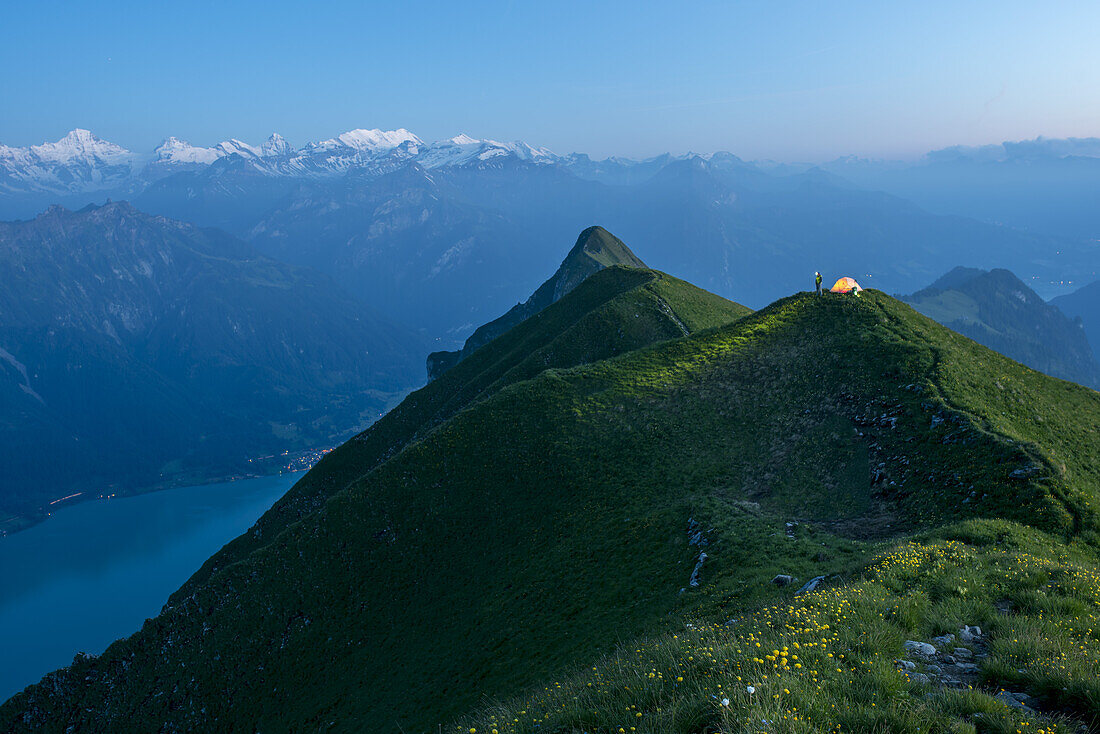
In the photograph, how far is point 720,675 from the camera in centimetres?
1047

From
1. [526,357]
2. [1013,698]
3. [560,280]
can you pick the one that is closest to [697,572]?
[1013,698]

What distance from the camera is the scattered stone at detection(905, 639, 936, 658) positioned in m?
12.2

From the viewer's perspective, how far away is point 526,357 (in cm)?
8481

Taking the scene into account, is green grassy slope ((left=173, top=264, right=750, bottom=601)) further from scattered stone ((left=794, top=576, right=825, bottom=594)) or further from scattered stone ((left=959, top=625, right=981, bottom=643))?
scattered stone ((left=959, top=625, right=981, bottom=643))

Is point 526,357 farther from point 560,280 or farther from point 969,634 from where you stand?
point 560,280

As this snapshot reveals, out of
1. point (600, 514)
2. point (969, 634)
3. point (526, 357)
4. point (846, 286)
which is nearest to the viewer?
point (969, 634)

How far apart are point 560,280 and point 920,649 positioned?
14898 cm

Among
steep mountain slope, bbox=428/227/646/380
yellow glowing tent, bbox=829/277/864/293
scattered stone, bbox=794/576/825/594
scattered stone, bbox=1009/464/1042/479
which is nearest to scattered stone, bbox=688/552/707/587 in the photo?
scattered stone, bbox=794/576/825/594

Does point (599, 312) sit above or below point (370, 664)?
above

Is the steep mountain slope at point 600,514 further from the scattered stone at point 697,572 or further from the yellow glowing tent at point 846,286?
the yellow glowing tent at point 846,286

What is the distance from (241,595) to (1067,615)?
2393 inches

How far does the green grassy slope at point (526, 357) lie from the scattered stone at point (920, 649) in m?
61.1

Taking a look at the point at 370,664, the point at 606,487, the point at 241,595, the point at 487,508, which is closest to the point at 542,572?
the point at 606,487

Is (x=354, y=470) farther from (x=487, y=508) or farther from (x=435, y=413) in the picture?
(x=487, y=508)
